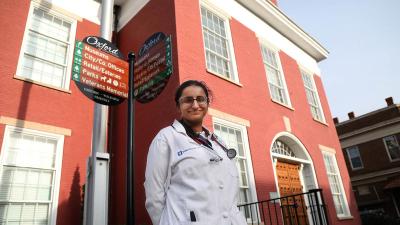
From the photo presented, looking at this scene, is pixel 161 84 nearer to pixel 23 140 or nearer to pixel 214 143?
pixel 214 143

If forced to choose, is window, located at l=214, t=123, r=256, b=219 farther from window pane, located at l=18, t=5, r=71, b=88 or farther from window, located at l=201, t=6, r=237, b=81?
window pane, located at l=18, t=5, r=71, b=88

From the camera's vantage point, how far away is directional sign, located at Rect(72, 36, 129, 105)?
395cm

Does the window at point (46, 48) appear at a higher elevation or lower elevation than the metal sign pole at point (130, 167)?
higher

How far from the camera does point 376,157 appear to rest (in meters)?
25.6

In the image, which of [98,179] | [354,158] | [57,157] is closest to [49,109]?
[57,157]

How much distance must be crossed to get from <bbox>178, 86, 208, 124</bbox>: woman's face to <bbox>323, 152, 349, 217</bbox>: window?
36.7 ft

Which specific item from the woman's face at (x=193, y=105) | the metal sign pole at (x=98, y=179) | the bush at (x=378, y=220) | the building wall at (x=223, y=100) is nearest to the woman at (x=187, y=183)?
the woman's face at (x=193, y=105)

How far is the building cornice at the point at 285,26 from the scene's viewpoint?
458 inches

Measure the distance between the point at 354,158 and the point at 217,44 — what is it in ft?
75.1

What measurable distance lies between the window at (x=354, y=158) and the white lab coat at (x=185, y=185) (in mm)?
28577

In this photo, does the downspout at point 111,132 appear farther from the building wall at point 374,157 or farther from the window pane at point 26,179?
the building wall at point 374,157

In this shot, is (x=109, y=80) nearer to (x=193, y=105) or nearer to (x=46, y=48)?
(x=193, y=105)

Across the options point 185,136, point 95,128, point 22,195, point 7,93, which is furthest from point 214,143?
point 7,93

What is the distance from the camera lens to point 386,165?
993 inches
